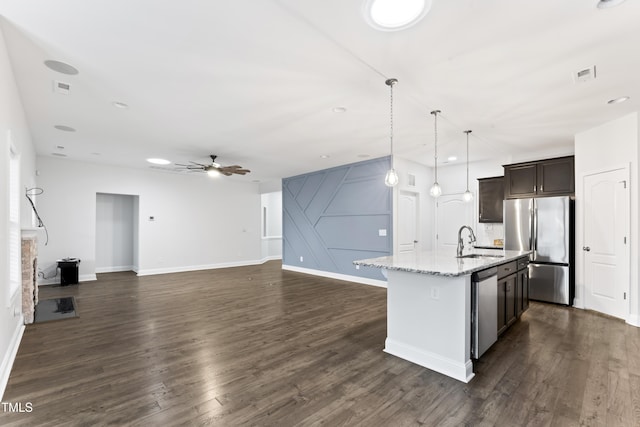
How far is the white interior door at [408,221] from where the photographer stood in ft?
21.9

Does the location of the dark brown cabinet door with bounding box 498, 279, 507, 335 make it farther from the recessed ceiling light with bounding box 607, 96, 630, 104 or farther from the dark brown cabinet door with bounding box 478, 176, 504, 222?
the dark brown cabinet door with bounding box 478, 176, 504, 222

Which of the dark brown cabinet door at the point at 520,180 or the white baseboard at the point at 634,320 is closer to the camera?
the white baseboard at the point at 634,320

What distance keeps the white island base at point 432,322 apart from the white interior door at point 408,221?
3.59 metres

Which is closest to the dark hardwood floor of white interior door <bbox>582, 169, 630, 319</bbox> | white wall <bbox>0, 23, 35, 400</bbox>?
white wall <bbox>0, 23, 35, 400</bbox>

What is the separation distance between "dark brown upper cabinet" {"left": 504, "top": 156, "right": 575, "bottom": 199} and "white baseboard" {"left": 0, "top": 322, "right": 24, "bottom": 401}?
7.51 metres

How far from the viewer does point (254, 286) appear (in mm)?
6551

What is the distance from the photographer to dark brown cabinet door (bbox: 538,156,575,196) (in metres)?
5.29

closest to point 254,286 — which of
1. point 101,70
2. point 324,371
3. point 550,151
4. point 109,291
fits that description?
point 109,291

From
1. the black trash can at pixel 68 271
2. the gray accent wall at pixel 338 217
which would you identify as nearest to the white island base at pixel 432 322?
the gray accent wall at pixel 338 217

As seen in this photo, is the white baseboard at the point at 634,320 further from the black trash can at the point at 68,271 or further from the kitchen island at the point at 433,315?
the black trash can at the point at 68,271

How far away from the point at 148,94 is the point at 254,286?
14.2 ft

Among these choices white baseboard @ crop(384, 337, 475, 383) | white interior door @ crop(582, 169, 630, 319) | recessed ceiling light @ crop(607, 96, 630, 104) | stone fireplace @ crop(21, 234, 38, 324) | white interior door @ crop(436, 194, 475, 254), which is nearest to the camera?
white baseboard @ crop(384, 337, 475, 383)

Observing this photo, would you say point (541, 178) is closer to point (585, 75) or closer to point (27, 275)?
point (585, 75)

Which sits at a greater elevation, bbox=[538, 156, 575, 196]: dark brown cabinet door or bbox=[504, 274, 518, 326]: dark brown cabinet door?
bbox=[538, 156, 575, 196]: dark brown cabinet door
